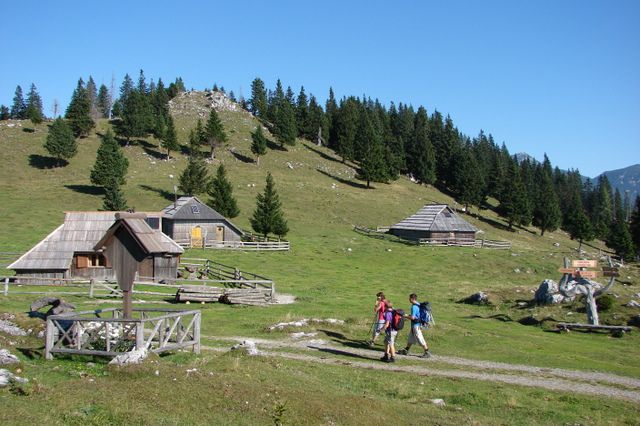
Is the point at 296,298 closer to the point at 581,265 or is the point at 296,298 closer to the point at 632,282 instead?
the point at 581,265

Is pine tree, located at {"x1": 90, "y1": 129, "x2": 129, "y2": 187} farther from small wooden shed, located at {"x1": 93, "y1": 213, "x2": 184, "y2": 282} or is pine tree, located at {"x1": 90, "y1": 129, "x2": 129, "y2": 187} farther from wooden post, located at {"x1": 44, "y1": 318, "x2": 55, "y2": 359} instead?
wooden post, located at {"x1": 44, "y1": 318, "x2": 55, "y2": 359}

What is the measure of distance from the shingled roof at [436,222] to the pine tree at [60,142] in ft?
A: 179

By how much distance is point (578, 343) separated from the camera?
79.2 ft

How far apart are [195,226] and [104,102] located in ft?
402

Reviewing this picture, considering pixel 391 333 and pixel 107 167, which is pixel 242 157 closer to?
pixel 107 167

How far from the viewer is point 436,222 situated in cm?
7356

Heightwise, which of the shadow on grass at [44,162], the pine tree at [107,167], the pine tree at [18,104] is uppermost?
the pine tree at [18,104]

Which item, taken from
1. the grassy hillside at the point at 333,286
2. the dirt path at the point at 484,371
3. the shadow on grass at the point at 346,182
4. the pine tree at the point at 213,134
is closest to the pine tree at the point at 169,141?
the grassy hillside at the point at 333,286

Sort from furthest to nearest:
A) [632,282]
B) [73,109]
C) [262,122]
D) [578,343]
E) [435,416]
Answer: [262,122]
[73,109]
[632,282]
[578,343]
[435,416]

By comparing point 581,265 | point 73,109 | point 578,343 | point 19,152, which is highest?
point 73,109

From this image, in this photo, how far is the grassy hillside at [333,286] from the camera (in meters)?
12.7

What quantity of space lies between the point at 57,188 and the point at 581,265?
7208 cm

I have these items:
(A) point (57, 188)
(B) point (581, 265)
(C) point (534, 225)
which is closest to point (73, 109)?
(A) point (57, 188)

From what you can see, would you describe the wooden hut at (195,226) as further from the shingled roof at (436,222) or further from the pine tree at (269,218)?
the shingled roof at (436,222)
